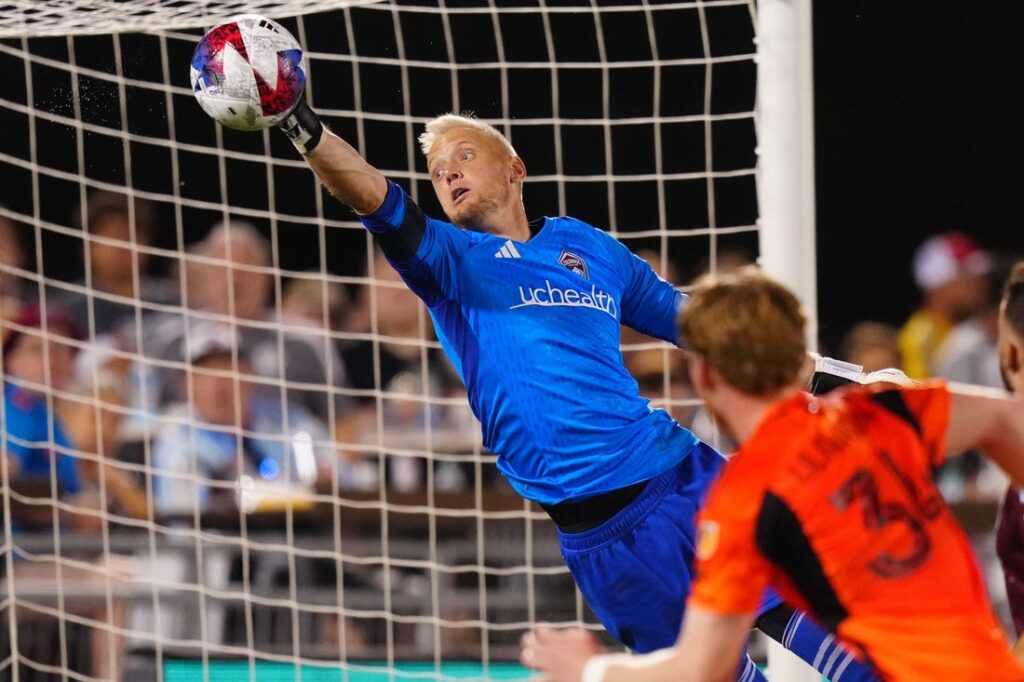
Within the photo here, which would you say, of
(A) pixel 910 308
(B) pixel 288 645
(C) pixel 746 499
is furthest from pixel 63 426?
(A) pixel 910 308

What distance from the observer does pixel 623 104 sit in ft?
32.2

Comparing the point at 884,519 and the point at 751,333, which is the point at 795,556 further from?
the point at 751,333

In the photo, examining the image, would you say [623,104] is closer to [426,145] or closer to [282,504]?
[282,504]

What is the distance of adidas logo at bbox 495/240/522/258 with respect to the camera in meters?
3.65

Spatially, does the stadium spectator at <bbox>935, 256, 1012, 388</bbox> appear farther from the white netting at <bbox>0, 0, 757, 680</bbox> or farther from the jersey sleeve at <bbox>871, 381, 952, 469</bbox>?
the jersey sleeve at <bbox>871, 381, 952, 469</bbox>

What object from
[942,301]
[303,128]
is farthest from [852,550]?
[942,301]

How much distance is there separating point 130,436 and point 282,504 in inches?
27.6

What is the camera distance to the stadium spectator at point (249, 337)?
245 inches

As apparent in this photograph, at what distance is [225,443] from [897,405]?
13.4 feet

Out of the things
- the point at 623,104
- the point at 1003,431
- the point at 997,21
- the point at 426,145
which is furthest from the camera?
the point at 997,21

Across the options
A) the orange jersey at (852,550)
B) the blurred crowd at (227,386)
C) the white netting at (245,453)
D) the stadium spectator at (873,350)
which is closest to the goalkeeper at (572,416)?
the orange jersey at (852,550)

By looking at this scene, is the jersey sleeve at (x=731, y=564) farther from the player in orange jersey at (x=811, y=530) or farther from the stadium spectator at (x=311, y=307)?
the stadium spectator at (x=311, y=307)

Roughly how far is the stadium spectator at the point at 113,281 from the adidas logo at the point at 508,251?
2623mm

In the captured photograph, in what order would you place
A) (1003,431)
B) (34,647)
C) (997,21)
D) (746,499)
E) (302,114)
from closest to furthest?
(746,499) → (1003,431) → (302,114) → (34,647) → (997,21)
